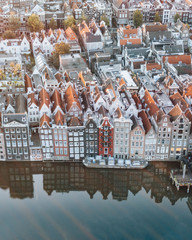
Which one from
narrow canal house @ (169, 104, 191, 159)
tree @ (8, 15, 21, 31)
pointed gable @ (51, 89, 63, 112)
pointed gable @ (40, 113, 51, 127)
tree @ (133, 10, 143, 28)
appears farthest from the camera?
tree @ (133, 10, 143, 28)

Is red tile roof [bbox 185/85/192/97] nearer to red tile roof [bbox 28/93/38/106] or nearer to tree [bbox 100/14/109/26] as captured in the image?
red tile roof [bbox 28/93/38/106]

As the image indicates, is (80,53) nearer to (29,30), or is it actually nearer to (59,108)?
(29,30)

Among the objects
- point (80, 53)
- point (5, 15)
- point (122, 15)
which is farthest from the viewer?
point (122, 15)

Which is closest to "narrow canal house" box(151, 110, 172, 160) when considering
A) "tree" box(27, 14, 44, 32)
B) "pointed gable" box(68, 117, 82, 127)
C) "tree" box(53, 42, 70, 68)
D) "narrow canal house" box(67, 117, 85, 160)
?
"narrow canal house" box(67, 117, 85, 160)

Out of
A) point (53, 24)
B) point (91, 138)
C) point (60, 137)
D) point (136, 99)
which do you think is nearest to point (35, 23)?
point (53, 24)

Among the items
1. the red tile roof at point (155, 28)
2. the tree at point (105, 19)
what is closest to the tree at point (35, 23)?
the tree at point (105, 19)

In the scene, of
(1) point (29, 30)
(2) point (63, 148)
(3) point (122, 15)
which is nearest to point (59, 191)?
(2) point (63, 148)
